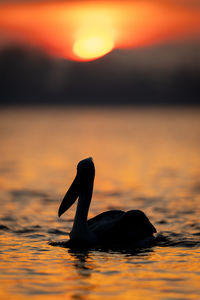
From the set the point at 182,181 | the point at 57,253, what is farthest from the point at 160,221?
the point at 182,181

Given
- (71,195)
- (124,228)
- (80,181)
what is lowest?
(124,228)

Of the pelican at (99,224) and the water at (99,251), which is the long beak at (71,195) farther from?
the water at (99,251)

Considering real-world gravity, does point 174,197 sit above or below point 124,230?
above

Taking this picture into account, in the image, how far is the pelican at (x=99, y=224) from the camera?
Result: 39.2ft

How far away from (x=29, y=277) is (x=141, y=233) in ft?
9.41

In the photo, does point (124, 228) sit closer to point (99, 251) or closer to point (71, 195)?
point (99, 251)

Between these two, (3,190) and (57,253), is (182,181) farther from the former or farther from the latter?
(57,253)

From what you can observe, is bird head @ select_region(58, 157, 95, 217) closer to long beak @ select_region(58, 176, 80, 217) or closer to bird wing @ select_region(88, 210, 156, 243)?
long beak @ select_region(58, 176, 80, 217)

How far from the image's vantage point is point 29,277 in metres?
10.0

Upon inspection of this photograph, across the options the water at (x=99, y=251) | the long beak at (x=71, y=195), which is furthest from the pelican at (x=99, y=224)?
the water at (x=99, y=251)

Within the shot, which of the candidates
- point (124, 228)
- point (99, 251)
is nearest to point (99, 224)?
point (124, 228)

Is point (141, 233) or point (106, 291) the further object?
point (141, 233)

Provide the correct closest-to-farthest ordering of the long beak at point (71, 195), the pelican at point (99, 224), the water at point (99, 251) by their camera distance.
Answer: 1. the water at point (99, 251)
2. the pelican at point (99, 224)
3. the long beak at point (71, 195)

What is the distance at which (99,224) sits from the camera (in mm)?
12430
